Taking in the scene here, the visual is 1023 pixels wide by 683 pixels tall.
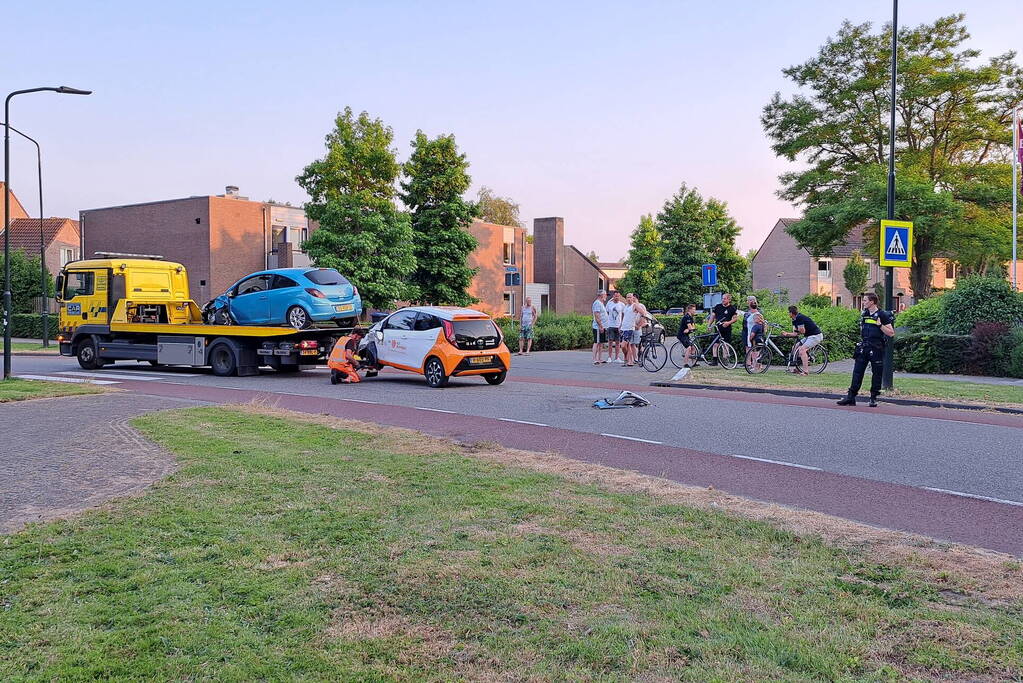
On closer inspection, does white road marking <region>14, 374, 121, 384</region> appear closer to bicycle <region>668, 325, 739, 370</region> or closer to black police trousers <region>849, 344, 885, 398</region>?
bicycle <region>668, 325, 739, 370</region>

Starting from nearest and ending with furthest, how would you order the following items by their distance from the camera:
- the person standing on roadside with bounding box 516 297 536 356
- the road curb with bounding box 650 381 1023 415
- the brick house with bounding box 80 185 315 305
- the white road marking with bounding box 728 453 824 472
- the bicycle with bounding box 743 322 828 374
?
1. the white road marking with bounding box 728 453 824 472
2. the road curb with bounding box 650 381 1023 415
3. the bicycle with bounding box 743 322 828 374
4. the person standing on roadside with bounding box 516 297 536 356
5. the brick house with bounding box 80 185 315 305

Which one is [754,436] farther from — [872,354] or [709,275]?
[709,275]

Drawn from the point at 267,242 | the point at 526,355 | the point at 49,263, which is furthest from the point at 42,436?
the point at 49,263

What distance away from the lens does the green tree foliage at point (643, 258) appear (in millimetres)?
69875

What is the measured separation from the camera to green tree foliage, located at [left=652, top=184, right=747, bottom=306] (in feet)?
186

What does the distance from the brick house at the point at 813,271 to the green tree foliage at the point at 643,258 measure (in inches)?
401

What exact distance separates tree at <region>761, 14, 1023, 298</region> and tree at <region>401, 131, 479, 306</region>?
49.3ft

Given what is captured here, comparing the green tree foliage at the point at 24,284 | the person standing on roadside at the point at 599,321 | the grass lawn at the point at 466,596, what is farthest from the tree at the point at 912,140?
the green tree foliage at the point at 24,284

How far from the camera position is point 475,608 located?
4.38 meters

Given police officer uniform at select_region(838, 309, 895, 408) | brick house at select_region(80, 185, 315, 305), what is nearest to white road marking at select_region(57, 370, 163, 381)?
police officer uniform at select_region(838, 309, 895, 408)

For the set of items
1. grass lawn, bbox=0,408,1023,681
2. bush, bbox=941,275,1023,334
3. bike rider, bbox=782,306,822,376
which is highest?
bush, bbox=941,275,1023,334

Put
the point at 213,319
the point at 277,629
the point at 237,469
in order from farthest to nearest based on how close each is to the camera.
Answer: the point at 213,319 → the point at 237,469 → the point at 277,629

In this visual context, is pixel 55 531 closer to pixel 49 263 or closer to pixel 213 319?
pixel 213 319

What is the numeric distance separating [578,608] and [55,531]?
3639mm
